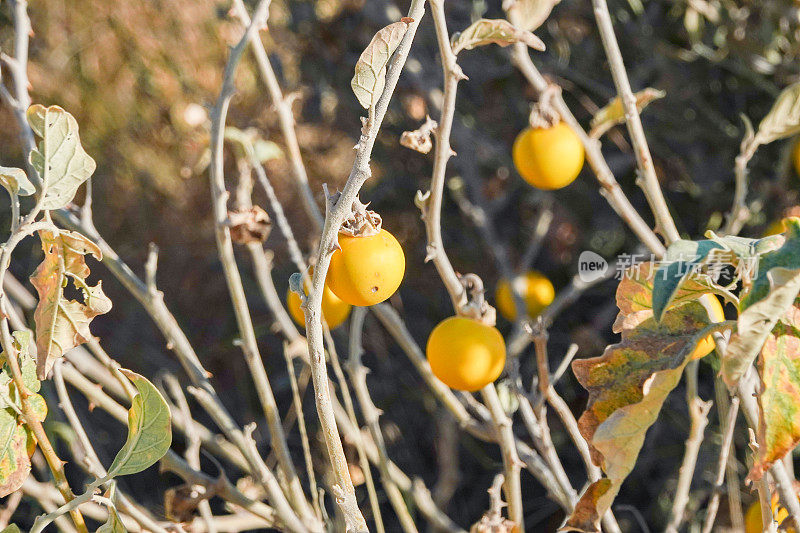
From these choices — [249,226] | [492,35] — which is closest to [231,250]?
[249,226]

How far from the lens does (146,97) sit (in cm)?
242

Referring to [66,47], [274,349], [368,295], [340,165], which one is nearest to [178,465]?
[368,295]

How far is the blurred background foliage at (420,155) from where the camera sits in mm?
1510

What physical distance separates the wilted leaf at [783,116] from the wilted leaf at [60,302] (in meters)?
0.76

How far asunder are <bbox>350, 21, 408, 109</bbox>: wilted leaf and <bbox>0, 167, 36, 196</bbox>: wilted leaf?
264 millimetres

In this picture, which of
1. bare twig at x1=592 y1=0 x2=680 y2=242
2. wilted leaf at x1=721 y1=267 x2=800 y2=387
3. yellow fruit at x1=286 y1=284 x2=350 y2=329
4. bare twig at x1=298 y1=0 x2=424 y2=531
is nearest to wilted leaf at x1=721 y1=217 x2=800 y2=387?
wilted leaf at x1=721 y1=267 x2=800 y2=387

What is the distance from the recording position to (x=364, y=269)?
598 millimetres

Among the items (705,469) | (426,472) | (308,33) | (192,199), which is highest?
(308,33)

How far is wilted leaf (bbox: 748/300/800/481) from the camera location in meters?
0.51

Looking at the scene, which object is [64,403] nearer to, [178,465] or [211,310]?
[178,465]

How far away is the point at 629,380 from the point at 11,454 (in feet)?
1.56

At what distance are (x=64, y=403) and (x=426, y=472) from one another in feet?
3.26

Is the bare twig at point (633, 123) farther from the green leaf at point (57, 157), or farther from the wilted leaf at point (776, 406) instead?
the green leaf at point (57, 157)

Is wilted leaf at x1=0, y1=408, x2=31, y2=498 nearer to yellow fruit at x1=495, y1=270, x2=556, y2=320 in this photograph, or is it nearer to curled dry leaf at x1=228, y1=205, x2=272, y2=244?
curled dry leaf at x1=228, y1=205, x2=272, y2=244
